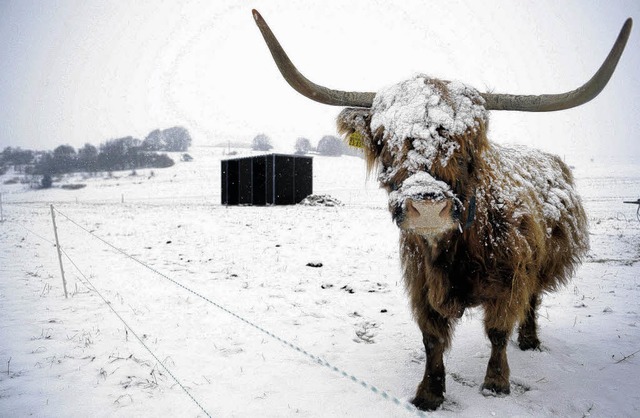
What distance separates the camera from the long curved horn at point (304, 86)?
2273mm

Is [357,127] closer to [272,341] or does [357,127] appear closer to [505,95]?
[505,95]

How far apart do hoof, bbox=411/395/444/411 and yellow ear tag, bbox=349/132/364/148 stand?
195 centimetres

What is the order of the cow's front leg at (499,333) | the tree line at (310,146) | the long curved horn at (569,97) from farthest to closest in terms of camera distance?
the tree line at (310,146), the cow's front leg at (499,333), the long curved horn at (569,97)

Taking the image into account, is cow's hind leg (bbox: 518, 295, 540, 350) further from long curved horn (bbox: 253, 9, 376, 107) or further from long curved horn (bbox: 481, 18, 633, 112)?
long curved horn (bbox: 253, 9, 376, 107)

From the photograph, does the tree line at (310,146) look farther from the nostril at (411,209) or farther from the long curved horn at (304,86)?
the nostril at (411,209)

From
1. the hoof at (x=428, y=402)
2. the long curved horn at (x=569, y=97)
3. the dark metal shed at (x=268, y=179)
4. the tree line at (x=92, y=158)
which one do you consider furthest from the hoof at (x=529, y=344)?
the tree line at (x=92, y=158)

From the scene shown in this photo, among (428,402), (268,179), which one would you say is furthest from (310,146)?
(428,402)

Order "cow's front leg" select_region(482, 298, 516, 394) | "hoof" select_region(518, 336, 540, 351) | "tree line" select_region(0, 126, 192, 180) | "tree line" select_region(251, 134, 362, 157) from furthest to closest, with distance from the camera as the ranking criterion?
"tree line" select_region(251, 134, 362, 157) < "tree line" select_region(0, 126, 192, 180) < "hoof" select_region(518, 336, 540, 351) < "cow's front leg" select_region(482, 298, 516, 394)

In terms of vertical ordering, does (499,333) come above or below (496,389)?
above

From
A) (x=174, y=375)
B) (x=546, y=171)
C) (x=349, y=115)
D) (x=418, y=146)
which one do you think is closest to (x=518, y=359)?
(x=546, y=171)

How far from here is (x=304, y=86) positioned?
243 cm

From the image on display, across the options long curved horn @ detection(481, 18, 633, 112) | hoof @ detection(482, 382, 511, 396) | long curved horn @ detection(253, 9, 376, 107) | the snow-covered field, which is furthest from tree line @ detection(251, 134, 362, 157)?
hoof @ detection(482, 382, 511, 396)

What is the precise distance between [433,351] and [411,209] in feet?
4.33

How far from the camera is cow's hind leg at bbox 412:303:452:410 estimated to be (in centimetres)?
251
